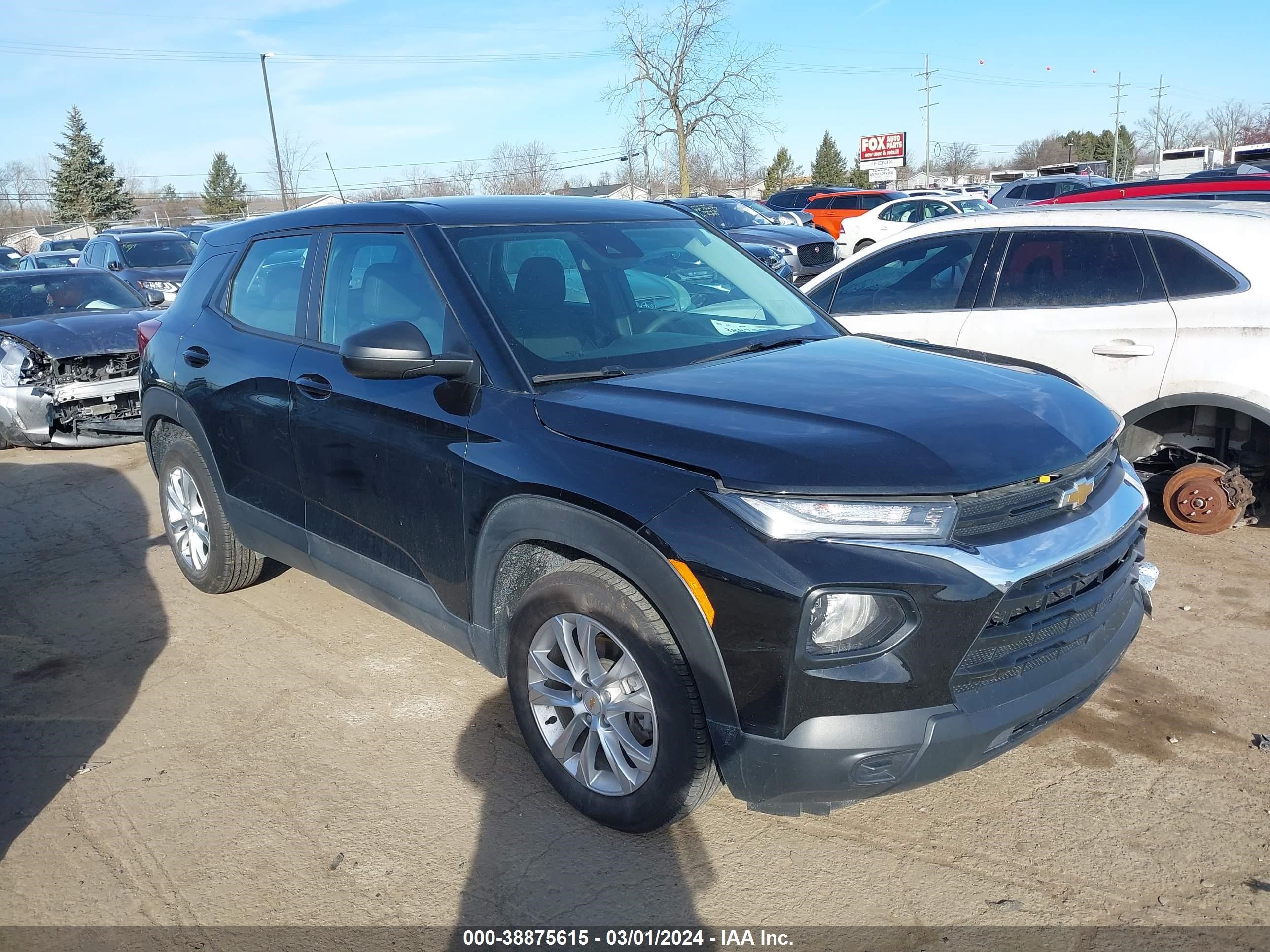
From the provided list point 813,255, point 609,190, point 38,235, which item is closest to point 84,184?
point 38,235

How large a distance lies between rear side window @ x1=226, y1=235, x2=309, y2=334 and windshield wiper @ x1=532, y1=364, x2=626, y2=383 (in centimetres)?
148

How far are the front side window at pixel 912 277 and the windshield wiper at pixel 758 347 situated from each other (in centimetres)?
231

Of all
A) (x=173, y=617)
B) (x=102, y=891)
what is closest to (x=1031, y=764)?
(x=102, y=891)

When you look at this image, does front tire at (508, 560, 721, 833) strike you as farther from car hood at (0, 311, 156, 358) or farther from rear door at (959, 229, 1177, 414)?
car hood at (0, 311, 156, 358)

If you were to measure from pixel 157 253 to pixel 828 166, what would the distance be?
2198 inches

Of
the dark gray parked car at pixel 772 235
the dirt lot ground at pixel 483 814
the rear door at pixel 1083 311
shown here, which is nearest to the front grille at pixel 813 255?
the dark gray parked car at pixel 772 235

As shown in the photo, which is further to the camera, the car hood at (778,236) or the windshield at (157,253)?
the windshield at (157,253)

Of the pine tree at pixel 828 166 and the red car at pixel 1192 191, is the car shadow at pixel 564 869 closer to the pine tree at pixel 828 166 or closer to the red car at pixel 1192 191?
the red car at pixel 1192 191

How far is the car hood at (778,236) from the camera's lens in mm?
14875

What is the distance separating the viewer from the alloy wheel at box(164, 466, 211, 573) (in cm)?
505

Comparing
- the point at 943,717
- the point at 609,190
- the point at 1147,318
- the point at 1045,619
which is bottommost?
the point at 943,717

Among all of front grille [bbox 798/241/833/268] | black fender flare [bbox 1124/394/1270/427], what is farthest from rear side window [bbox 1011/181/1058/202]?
black fender flare [bbox 1124/394/1270/427]

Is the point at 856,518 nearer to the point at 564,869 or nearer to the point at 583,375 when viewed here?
the point at 583,375

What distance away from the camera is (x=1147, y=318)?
202 inches
